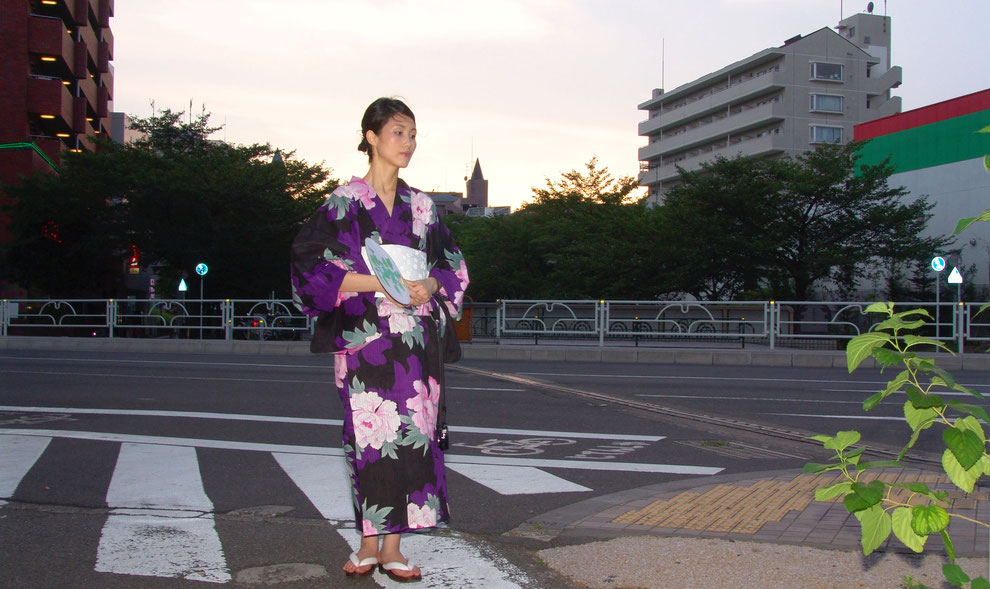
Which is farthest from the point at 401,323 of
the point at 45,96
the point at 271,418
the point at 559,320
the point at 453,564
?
the point at 45,96

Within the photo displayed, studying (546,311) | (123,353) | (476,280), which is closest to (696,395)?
(546,311)

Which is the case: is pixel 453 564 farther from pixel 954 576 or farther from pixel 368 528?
pixel 954 576

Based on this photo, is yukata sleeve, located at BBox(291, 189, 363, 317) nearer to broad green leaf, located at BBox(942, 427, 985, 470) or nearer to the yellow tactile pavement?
the yellow tactile pavement

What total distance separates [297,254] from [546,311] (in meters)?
18.4

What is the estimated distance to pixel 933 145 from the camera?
135 feet

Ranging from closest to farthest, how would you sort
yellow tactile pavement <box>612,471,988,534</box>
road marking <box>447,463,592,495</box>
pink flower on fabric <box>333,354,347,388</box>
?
pink flower on fabric <box>333,354,347,388</box> < yellow tactile pavement <box>612,471,988,534</box> < road marking <box>447,463,592,495</box>

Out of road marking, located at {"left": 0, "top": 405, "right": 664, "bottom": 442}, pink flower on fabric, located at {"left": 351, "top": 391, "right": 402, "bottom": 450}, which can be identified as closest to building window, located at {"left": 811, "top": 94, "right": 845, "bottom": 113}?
road marking, located at {"left": 0, "top": 405, "right": 664, "bottom": 442}

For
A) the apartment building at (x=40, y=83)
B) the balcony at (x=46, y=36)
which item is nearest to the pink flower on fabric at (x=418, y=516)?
the apartment building at (x=40, y=83)

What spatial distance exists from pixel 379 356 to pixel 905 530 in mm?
2019

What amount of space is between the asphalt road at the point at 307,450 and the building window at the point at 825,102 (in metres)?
61.5

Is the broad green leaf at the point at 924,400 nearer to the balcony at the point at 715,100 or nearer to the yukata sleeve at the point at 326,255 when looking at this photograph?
the yukata sleeve at the point at 326,255

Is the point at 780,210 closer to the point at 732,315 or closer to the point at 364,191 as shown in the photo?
the point at 732,315

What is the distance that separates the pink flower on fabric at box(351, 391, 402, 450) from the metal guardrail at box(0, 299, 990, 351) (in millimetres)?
15877

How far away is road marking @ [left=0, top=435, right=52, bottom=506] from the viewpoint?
5.40 meters
